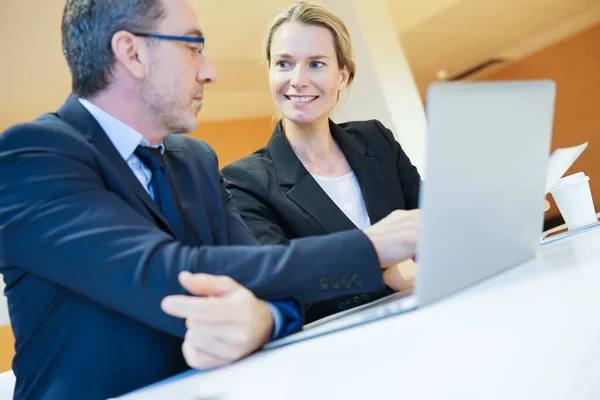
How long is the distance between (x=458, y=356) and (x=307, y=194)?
95cm

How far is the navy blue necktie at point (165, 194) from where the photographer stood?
914 millimetres

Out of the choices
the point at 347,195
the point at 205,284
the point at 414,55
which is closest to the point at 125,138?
the point at 205,284

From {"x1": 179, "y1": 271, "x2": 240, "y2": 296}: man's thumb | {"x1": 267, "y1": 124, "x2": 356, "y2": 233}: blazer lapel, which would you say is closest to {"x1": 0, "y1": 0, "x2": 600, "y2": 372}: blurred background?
{"x1": 267, "y1": 124, "x2": 356, "y2": 233}: blazer lapel

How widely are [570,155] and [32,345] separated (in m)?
1.10

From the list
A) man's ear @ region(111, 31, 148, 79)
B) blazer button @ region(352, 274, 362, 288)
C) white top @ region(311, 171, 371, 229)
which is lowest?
white top @ region(311, 171, 371, 229)

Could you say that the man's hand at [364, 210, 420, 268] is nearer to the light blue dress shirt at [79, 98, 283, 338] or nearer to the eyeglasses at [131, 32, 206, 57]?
the light blue dress shirt at [79, 98, 283, 338]

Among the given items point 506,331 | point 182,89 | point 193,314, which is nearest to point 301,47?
point 182,89

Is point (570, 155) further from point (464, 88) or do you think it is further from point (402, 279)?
point (464, 88)

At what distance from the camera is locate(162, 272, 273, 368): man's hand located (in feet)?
2.09

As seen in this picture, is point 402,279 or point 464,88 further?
point 402,279

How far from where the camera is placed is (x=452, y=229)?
2.02 ft

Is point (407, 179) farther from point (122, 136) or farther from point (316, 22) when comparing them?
point (122, 136)

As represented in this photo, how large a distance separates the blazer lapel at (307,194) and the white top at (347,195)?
0.07 meters

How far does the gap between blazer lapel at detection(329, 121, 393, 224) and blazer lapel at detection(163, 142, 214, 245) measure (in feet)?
1.89
